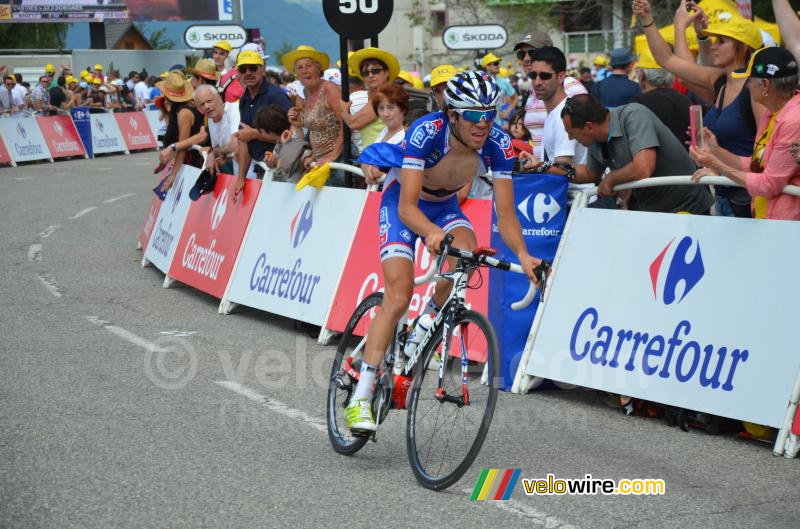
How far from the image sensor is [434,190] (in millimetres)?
6043

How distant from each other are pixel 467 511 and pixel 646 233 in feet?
8.55

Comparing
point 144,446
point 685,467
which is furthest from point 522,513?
point 144,446

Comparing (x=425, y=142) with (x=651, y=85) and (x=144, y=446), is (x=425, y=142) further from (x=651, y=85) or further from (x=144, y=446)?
(x=651, y=85)

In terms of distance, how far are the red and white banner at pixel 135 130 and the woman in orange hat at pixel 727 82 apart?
28183mm

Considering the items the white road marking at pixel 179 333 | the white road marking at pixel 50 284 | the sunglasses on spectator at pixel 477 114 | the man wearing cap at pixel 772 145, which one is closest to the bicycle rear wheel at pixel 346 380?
the sunglasses on spectator at pixel 477 114

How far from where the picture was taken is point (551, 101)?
28.8ft

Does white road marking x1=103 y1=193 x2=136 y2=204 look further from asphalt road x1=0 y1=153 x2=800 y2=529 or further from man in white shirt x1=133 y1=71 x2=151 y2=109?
man in white shirt x1=133 y1=71 x2=151 y2=109

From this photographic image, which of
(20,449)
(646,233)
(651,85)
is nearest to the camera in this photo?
(20,449)

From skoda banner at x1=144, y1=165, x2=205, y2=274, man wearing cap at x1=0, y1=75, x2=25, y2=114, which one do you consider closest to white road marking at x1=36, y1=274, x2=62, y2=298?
skoda banner at x1=144, y1=165, x2=205, y2=274

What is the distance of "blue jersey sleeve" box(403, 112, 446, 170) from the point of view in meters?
5.73

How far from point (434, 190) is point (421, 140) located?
401 millimetres

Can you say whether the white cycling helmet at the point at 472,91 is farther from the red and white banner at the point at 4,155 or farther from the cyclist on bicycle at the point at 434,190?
the red and white banner at the point at 4,155

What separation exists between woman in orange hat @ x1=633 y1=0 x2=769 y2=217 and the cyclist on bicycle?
1939 millimetres

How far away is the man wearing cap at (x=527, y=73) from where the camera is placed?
30.5 ft
